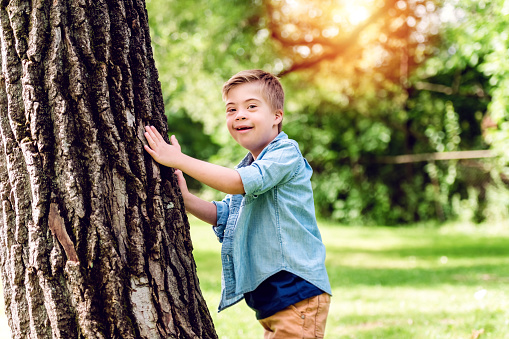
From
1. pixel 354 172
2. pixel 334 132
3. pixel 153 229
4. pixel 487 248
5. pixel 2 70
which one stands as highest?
pixel 334 132

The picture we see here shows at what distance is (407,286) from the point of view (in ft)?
20.4

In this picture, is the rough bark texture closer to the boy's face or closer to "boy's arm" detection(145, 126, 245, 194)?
"boy's arm" detection(145, 126, 245, 194)

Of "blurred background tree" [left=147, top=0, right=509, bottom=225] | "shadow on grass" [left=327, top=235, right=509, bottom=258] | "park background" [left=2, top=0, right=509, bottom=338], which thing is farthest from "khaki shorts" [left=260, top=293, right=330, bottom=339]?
"shadow on grass" [left=327, top=235, right=509, bottom=258]

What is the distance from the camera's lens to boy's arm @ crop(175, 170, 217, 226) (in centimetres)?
233

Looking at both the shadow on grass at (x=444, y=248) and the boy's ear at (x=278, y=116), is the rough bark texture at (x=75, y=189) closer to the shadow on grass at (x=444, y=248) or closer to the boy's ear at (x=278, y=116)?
the boy's ear at (x=278, y=116)

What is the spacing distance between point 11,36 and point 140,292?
103cm

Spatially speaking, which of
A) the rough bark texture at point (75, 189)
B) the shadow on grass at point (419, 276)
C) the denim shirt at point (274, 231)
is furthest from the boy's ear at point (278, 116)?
the shadow on grass at point (419, 276)

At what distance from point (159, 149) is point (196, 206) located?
536 millimetres

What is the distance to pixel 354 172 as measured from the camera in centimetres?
1472

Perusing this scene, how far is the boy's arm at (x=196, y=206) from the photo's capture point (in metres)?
2.33

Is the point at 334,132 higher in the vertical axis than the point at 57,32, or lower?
higher

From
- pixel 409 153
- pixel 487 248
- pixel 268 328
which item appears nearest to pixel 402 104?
pixel 409 153

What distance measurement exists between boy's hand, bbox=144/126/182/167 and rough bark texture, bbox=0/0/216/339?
60mm

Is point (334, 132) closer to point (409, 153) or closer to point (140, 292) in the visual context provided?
point (409, 153)
